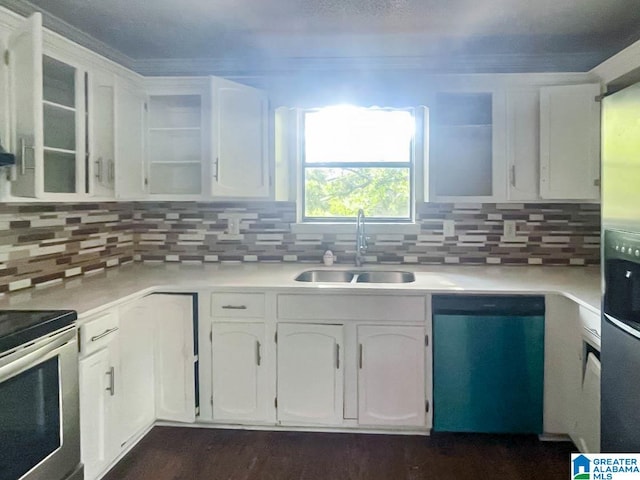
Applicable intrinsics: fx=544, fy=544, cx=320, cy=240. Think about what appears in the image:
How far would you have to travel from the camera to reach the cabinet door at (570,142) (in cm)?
307

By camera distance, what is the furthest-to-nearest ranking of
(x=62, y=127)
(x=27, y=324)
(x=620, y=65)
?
1. (x=620, y=65)
2. (x=62, y=127)
3. (x=27, y=324)

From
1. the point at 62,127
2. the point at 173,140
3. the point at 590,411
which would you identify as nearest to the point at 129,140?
the point at 173,140

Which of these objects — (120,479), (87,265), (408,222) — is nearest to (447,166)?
(408,222)

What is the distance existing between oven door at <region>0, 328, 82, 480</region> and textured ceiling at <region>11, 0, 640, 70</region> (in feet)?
5.42

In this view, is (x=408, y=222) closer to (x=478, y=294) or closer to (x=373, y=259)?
(x=373, y=259)

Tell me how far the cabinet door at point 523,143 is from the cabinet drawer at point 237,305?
1.59 m

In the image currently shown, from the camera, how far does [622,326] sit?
173 centimetres

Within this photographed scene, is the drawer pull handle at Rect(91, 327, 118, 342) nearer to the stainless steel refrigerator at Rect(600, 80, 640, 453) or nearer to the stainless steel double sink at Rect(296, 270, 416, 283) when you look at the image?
the stainless steel double sink at Rect(296, 270, 416, 283)

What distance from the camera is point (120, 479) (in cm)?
251

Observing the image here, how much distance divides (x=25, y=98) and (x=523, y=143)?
2.56 meters

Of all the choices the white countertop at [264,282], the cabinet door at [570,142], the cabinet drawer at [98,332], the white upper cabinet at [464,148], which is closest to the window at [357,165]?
the white upper cabinet at [464,148]

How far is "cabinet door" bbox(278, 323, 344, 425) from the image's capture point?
2.87 metres

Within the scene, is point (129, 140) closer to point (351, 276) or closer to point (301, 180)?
point (301, 180)

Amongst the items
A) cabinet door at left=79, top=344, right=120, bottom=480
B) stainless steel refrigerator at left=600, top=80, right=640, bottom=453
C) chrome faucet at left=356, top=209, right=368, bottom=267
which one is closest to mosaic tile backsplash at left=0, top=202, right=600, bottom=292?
chrome faucet at left=356, top=209, right=368, bottom=267
